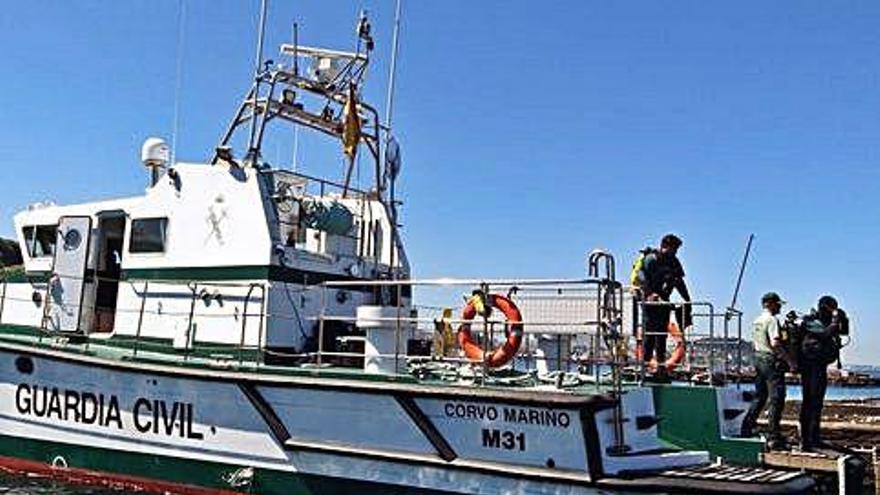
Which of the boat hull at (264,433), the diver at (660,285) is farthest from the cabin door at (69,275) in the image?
the diver at (660,285)

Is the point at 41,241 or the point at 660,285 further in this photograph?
the point at 41,241

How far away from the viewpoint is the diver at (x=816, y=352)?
948cm

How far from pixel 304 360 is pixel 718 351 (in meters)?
4.32

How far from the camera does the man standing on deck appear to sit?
30.4 feet

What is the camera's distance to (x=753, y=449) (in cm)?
855

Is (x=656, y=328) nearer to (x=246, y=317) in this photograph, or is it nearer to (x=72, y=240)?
(x=246, y=317)

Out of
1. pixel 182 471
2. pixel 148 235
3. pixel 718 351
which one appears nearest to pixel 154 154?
pixel 148 235

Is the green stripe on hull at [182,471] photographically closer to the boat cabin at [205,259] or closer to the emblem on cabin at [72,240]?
the boat cabin at [205,259]

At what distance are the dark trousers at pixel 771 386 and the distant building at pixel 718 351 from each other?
151 millimetres

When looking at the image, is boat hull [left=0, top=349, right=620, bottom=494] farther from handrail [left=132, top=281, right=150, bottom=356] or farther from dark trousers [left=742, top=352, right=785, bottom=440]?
dark trousers [left=742, top=352, right=785, bottom=440]

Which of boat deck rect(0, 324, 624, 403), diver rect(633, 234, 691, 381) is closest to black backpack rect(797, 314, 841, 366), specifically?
diver rect(633, 234, 691, 381)

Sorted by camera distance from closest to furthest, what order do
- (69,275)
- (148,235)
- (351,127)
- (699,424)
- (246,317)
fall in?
(699,424) → (246,317) → (148,235) → (69,275) → (351,127)

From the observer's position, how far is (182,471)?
9.03 metres

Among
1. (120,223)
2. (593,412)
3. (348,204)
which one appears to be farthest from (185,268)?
(593,412)
